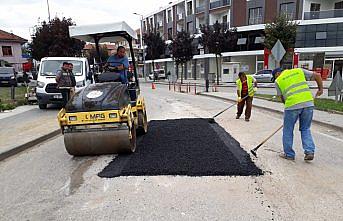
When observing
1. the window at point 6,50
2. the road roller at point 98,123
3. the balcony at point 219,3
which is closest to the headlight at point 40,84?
the road roller at point 98,123

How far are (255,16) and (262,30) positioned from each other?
245 centimetres

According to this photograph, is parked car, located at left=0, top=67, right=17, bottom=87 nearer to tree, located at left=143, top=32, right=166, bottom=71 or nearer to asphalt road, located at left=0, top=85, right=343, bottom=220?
asphalt road, located at left=0, top=85, right=343, bottom=220

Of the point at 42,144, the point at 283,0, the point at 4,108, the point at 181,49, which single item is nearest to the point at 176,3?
the point at 181,49

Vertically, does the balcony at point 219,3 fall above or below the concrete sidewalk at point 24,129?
above

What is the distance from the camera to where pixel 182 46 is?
119 feet

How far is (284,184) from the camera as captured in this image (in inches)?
157

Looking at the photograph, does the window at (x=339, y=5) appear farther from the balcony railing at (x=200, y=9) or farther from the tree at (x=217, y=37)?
the balcony railing at (x=200, y=9)

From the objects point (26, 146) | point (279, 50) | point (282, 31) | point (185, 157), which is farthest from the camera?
point (282, 31)

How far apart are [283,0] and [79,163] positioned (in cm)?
3557

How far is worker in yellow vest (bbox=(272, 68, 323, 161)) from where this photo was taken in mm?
4848

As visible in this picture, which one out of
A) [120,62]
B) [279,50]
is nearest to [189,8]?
[279,50]

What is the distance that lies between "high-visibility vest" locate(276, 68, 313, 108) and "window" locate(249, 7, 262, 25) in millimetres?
33724

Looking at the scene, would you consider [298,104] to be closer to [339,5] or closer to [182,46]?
[182,46]

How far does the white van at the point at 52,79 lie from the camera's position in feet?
36.6
